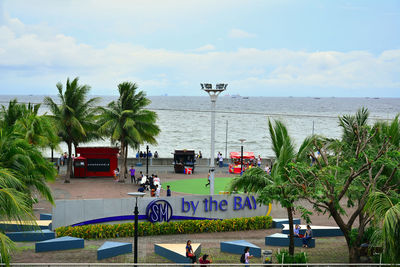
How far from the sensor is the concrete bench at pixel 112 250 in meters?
20.0

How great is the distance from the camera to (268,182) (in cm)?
1934

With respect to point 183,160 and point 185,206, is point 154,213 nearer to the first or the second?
point 185,206

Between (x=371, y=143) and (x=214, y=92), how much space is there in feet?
29.5

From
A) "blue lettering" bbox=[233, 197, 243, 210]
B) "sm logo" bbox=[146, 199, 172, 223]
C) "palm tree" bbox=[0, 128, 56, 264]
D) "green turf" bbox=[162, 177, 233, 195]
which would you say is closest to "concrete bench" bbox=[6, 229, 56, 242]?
"palm tree" bbox=[0, 128, 56, 264]

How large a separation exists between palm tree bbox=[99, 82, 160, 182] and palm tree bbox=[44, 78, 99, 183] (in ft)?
4.37

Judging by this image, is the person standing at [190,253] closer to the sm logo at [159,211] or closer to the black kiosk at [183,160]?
the sm logo at [159,211]

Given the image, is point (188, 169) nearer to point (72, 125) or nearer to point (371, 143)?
point (72, 125)

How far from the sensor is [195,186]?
38344mm

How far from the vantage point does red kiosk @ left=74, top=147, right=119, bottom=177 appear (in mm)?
40562

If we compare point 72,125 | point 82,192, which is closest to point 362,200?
point 82,192

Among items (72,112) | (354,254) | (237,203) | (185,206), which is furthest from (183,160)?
(354,254)

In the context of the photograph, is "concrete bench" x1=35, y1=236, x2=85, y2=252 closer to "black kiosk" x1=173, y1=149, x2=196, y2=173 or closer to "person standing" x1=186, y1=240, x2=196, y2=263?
"person standing" x1=186, y1=240, x2=196, y2=263

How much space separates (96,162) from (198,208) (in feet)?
55.9

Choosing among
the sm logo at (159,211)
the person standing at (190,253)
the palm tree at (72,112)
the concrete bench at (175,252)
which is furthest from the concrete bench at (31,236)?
the palm tree at (72,112)
